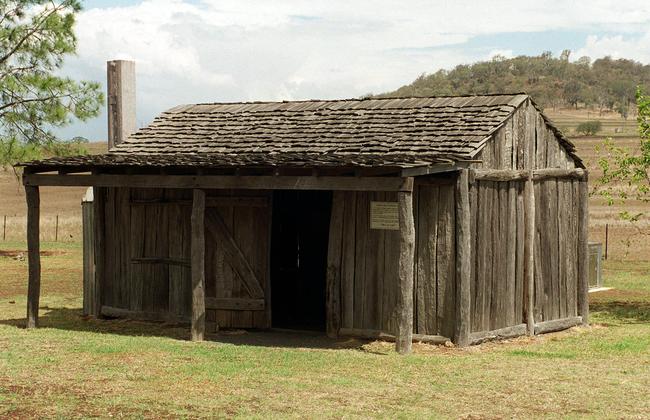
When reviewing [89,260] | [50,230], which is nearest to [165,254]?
[89,260]

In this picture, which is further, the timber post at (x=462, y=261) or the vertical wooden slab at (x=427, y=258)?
the vertical wooden slab at (x=427, y=258)

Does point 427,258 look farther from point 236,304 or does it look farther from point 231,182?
point 236,304

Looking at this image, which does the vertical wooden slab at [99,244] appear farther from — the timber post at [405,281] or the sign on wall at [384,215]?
the timber post at [405,281]

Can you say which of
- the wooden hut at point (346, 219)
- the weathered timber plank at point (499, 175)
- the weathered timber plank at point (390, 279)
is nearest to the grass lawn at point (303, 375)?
the weathered timber plank at point (390, 279)

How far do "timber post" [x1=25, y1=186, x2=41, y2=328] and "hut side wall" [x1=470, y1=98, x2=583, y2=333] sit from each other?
24.7 feet

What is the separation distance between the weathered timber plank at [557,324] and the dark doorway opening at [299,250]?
14.6ft

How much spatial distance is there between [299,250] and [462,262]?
571 cm

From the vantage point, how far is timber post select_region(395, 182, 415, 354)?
15.7 m

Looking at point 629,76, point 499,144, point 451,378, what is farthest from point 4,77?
point 629,76

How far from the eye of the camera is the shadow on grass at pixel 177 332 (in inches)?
674

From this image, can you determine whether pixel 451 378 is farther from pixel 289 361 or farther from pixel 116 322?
pixel 116 322

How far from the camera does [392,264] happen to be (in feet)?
56.0

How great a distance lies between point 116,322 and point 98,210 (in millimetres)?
2151

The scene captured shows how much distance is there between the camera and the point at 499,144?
1786 centimetres
